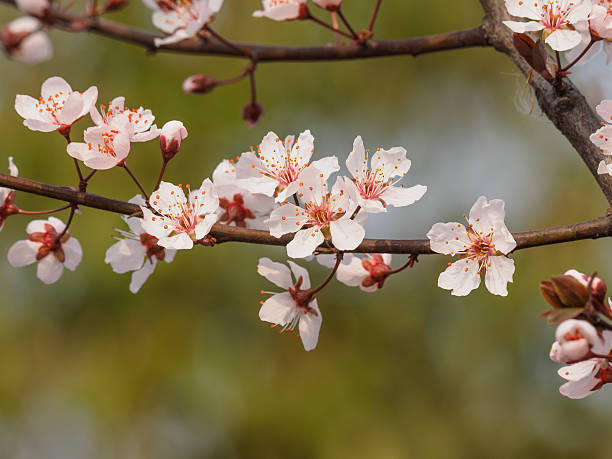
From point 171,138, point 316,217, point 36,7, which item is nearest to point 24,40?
point 36,7

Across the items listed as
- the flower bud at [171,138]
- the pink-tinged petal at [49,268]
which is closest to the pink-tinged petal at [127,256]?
the pink-tinged petal at [49,268]

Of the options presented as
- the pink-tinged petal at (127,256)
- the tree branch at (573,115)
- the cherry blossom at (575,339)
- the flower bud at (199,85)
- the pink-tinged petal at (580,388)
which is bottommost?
the pink-tinged petal at (127,256)

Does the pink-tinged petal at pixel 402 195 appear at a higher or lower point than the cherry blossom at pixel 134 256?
higher

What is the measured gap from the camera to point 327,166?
1.15 m

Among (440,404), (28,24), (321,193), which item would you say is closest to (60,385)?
(440,404)

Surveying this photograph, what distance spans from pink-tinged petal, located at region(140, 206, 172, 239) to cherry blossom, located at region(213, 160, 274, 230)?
0.25 metres

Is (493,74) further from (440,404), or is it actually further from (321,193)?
(321,193)

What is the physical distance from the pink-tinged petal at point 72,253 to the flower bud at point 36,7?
0.56 meters

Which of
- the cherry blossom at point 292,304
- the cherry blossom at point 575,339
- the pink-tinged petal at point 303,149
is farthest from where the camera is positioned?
the cherry blossom at point 292,304

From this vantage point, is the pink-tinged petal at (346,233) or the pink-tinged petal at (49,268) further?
the pink-tinged petal at (49,268)

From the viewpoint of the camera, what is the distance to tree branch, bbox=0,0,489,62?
143 centimetres

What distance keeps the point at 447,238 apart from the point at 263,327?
19.7 ft

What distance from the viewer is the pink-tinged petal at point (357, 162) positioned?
1.18m

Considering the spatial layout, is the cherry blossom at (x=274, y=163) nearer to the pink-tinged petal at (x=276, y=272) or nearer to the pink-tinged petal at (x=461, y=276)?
the pink-tinged petal at (x=276, y=272)
